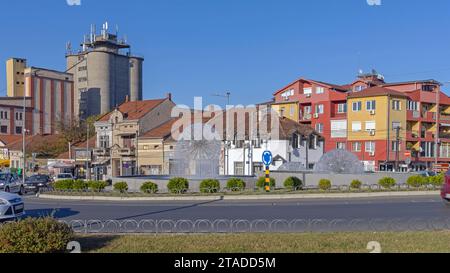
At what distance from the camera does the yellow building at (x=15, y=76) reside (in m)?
98.6

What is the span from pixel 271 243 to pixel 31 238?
443cm

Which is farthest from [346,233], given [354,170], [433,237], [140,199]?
[354,170]

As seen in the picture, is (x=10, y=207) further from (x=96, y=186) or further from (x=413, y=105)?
(x=413, y=105)

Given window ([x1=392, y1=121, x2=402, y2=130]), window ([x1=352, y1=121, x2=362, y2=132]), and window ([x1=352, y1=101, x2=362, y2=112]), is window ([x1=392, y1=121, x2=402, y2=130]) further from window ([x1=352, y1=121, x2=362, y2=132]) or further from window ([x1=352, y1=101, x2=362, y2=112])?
window ([x1=352, y1=101, x2=362, y2=112])

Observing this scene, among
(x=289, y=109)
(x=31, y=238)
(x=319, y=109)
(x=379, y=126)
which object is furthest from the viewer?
(x=289, y=109)

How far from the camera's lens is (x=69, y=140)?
268 ft

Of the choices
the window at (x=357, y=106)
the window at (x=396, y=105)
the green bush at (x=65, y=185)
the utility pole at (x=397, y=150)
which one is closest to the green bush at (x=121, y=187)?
the green bush at (x=65, y=185)

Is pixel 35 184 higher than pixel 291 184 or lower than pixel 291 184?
lower

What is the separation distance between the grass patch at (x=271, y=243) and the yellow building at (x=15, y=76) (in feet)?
313

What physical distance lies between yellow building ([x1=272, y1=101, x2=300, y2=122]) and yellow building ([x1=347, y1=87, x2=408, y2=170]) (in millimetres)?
9375

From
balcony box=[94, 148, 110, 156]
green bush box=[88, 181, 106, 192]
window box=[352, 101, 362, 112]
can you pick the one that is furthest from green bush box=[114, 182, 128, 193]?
window box=[352, 101, 362, 112]

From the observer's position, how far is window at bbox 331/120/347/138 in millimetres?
67125

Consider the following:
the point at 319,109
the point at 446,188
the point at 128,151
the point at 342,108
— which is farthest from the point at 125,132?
the point at 446,188

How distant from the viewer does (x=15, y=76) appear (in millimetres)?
99062
